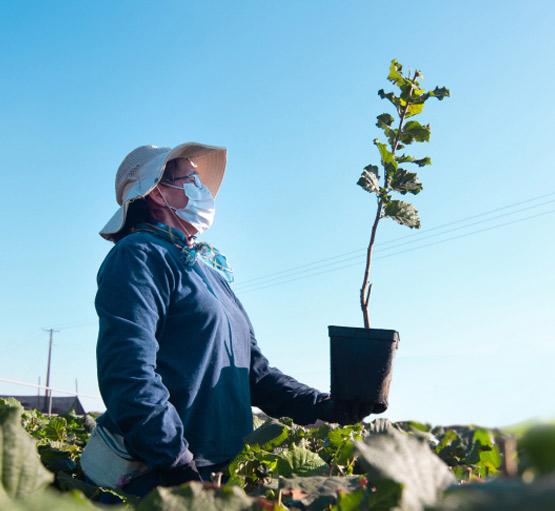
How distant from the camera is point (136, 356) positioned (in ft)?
6.35

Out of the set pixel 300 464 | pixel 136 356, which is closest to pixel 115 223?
pixel 136 356

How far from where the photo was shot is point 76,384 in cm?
4781

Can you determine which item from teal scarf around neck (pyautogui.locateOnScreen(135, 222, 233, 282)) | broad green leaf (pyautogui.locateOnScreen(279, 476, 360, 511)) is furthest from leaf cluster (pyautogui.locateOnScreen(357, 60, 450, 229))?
broad green leaf (pyautogui.locateOnScreen(279, 476, 360, 511))

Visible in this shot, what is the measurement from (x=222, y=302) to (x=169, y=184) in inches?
31.7

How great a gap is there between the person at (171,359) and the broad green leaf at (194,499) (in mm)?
1326

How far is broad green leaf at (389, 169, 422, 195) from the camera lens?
2606mm

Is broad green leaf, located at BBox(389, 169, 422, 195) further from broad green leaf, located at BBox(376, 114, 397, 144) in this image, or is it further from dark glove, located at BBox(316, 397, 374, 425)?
dark glove, located at BBox(316, 397, 374, 425)

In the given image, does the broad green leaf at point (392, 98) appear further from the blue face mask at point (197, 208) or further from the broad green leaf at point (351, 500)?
the broad green leaf at point (351, 500)

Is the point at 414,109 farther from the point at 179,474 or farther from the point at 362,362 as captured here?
the point at 179,474

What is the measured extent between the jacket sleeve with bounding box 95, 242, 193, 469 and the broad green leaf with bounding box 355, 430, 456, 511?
139cm

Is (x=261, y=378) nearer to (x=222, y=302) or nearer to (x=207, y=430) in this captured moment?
(x=222, y=302)

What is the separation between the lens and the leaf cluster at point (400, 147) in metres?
2.58

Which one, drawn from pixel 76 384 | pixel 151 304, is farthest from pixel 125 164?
pixel 76 384

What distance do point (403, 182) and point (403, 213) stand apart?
0.17 meters
